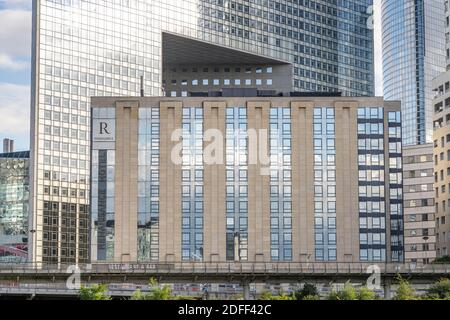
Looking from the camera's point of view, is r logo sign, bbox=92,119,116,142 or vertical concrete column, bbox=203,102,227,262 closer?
vertical concrete column, bbox=203,102,227,262

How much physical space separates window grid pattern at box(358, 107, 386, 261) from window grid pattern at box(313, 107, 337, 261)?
496 cm

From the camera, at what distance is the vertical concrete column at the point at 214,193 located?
170 meters

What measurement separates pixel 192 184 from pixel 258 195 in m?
12.1

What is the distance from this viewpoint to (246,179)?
173500 mm

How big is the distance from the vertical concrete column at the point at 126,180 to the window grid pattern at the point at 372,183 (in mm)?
40744

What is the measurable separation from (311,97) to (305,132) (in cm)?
690

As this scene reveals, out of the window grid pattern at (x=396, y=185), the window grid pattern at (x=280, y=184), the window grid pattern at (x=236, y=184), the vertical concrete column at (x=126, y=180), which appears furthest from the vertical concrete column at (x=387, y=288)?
the vertical concrete column at (x=126, y=180)

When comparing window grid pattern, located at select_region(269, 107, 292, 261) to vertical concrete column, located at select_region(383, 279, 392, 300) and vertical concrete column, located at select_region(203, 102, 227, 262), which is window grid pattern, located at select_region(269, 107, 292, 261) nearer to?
vertical concrete column, located at select_region(203, 102, 227, 262)

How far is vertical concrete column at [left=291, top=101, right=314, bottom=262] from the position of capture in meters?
171

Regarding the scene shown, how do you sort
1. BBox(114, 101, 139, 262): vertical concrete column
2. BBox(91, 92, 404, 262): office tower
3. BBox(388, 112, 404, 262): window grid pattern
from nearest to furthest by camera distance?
BBox(114, 101, 139, 262): vertical concrete column, BBox(91, 92, 404, 262): office tower, BBox(388, 112, 404, 262): window grid pattern

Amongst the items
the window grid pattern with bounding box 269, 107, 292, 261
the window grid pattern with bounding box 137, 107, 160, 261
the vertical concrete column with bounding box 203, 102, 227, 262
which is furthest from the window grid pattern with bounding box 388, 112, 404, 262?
the window grid pattern with bounding box 137, 107, 160, 261

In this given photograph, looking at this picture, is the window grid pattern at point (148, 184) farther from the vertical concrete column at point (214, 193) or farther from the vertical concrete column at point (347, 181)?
the vertical concrete column at point (347, 181)

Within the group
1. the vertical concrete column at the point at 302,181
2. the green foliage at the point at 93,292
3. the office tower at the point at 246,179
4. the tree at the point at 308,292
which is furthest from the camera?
the vertical concrete column at the point at 302,181

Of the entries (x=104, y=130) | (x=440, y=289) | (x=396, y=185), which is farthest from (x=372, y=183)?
(x=440, y=289)
